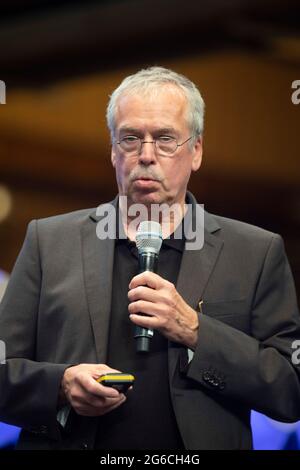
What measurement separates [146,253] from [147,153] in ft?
1.10

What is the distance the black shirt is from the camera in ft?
5.77

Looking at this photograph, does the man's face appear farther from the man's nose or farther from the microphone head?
the microphone head

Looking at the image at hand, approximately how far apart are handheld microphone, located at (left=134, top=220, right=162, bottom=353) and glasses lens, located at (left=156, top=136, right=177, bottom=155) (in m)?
0.24

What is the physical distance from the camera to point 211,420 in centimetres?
176

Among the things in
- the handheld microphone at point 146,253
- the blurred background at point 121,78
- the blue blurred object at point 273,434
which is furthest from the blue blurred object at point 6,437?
the handheld microphone at point 146,253

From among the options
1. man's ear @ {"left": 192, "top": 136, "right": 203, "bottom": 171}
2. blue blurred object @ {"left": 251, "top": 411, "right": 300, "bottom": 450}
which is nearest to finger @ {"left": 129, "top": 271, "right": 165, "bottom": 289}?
man's ear @ {"left": 192, "top": 136, "right": 203, "bottom": 171}

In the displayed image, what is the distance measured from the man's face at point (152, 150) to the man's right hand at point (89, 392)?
494mm

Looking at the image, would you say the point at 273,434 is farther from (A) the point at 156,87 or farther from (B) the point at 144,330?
(A) the point at 156,87

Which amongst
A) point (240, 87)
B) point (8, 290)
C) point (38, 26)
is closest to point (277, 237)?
point (8, 290)

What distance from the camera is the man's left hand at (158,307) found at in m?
1.61

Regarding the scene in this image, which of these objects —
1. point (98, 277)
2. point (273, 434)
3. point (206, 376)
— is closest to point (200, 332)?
point (206, 376)

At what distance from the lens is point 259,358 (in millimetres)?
1792

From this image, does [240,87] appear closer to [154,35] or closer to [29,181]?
[154,35]

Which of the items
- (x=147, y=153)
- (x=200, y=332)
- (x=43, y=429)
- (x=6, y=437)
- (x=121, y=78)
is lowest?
(x=6, y=437)
